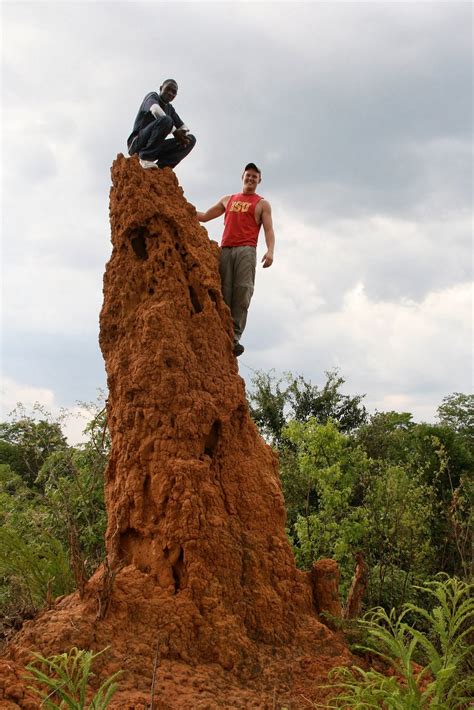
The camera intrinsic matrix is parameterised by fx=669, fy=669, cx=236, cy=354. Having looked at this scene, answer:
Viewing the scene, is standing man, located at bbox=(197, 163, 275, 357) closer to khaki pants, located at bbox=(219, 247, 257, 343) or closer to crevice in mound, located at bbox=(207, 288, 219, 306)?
khaki pants, located at bbox=(219, 247, 257, 343)

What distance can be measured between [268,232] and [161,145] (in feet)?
4.32

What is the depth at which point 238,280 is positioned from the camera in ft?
21.4

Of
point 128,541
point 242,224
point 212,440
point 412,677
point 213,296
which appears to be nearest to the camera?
point 412,677

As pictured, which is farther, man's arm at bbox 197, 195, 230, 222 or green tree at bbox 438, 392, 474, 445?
green tree at bbox 438, 392, 474, 445

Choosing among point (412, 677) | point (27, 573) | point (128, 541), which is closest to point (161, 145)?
point (128, 541)

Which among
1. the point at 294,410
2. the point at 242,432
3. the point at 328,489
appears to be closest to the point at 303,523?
the point at 328,489

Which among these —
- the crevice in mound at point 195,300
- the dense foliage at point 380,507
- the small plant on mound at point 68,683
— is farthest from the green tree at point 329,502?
the small plant on mound at point 68,683

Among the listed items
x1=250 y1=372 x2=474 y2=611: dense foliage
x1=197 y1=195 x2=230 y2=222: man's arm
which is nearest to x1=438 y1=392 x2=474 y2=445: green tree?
x1=250 y1=372 x2=474 y2=611: dense foliage

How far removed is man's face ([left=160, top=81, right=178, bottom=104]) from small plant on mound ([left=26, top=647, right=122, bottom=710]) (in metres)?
4.93

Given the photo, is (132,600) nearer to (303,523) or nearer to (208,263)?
(208,263)

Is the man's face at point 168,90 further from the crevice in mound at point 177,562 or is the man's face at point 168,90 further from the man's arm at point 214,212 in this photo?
the crevice in mound at point 177,562

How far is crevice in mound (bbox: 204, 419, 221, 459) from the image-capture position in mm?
5676

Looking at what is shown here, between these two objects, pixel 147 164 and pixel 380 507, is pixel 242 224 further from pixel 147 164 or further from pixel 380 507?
pixel 380 507

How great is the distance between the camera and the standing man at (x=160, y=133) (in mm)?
6270
